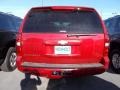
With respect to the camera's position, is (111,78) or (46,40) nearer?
(46,40)

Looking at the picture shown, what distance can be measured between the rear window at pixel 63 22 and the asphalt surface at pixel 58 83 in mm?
1458

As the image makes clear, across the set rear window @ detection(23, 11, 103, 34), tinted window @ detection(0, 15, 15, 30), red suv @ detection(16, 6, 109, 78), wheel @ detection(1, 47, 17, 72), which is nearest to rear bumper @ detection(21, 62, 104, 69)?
red suv @ detection(16, 6, 109, 78)

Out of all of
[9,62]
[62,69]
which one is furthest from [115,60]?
[62,69]

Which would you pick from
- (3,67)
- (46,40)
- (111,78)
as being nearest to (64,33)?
(46,40)

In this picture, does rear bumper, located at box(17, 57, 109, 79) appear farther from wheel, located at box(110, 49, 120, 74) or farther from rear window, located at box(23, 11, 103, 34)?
wheel, located at box(110, 49, 120, 74)

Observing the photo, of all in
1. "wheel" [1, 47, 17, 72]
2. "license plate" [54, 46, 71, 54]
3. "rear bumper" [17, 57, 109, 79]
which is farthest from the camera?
"wheel" [1, 47, 17, 72]

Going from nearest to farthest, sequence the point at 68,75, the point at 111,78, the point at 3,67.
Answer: the point at 68,75
the point at 111,78
the point at 3,67

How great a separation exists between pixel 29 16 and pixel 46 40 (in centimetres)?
75

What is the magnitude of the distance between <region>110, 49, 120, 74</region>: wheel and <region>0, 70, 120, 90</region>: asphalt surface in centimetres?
51

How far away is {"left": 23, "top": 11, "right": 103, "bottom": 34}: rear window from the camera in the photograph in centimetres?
571

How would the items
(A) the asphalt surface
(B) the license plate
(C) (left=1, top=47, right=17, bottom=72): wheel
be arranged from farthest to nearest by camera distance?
(C) (left=1, top=47, right=17, bottom=72): wheel
(A) the asphalt surface
(B) the license plate

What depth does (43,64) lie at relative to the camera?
5707 mm

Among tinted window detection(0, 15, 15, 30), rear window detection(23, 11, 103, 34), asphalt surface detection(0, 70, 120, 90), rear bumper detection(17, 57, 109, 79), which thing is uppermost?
rear window detection(23, 11, 103, 34)

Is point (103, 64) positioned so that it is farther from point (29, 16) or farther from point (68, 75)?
point (29, 16)
